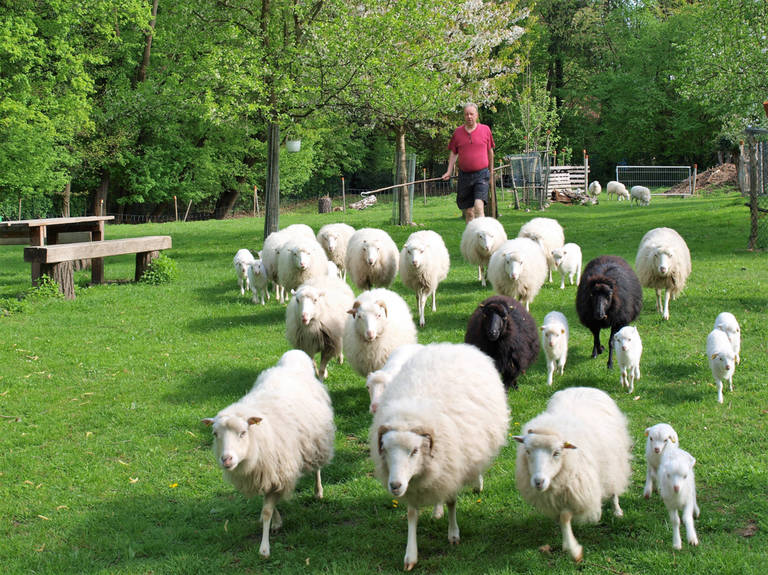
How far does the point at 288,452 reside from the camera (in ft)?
15.9

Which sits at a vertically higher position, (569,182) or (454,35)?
(454,35)

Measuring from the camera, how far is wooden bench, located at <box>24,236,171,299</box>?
11734 millimetres

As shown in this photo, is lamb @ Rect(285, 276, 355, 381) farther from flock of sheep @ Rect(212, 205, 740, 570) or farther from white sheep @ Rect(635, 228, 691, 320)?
white sheep @ Rect(635, 228, 691, 320)

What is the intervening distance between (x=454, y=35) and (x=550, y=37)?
2581 cm

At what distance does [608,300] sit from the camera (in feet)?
25.5

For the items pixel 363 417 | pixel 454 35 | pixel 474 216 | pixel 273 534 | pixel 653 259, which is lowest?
pixel 273 534

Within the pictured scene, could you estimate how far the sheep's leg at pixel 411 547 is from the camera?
13.8 ft

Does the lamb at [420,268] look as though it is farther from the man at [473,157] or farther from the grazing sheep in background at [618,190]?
the grazing sheep in background at [618,190]

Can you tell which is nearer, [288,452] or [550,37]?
[288,452]

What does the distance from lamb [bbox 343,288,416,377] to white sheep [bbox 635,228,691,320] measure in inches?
161

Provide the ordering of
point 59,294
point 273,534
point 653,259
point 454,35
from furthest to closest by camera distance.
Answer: point 454,35 → point 59,294 → point 653,259 → point 273,534

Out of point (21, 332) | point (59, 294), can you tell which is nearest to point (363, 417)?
point (21, 332)

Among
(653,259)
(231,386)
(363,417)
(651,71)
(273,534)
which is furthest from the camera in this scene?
(651,71)

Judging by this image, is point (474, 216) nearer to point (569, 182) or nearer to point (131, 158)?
point (569, 182)
